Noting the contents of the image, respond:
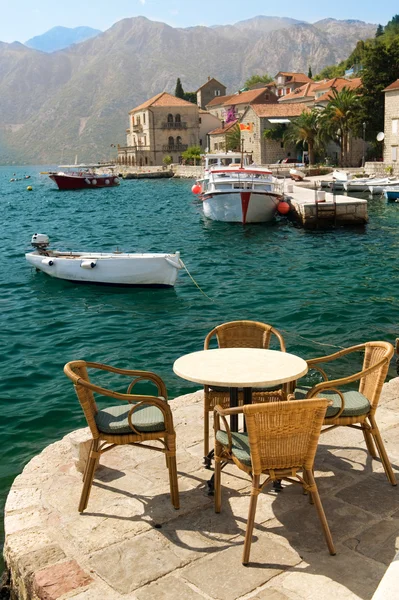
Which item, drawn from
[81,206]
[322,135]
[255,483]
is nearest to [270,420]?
[255,483]

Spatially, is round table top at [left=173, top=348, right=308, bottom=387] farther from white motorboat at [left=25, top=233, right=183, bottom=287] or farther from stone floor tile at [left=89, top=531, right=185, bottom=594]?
white motorboat at [left=25, top=233, right=183, bottom=287]

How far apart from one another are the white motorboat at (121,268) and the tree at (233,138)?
6381 cm

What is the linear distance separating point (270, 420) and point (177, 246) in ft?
76.3

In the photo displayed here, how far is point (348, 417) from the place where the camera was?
4605 mm

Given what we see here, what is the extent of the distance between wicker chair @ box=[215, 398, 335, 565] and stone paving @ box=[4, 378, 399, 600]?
0.22 metres

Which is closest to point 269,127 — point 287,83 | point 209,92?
point 287,83

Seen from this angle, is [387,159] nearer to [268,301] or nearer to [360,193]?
[360,193]

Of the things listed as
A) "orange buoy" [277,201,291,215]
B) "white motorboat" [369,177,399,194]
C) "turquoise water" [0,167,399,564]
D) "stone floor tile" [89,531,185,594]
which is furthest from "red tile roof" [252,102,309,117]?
"stone floor tile" [89,531,185,594]

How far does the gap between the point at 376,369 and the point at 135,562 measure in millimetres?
2101

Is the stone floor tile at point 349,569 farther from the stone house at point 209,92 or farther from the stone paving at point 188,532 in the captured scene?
the stone house at point 209,92

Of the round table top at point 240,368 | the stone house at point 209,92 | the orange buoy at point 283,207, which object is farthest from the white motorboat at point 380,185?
the stone house at point 209,92

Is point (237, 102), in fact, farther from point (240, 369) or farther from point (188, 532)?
point (188, 532)

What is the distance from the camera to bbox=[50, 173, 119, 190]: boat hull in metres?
72.9

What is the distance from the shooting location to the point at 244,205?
3250 cm
